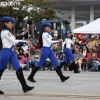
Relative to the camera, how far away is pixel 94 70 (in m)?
18.8

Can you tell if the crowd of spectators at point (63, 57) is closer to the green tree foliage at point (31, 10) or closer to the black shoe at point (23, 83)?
the black shoe at point (23, 83)

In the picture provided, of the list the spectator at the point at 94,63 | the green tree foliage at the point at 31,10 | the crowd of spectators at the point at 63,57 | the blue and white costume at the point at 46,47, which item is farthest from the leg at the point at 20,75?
the green tree foliage at the point at 31,10

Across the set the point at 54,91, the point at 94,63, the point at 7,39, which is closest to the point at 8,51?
the point at 7,39

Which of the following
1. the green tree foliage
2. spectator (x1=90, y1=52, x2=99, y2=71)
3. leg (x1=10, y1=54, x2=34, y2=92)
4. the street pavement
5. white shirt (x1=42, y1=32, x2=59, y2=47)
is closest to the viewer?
the street pavement

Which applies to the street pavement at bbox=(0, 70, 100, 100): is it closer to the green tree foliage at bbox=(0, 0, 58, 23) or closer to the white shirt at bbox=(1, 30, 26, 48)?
the white shirt at bbox=(1, 30, 26, 48)

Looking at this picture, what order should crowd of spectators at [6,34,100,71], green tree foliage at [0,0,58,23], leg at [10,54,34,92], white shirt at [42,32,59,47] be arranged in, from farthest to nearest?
1. green tree foliage at [0,0,58,23]
2. crowd of spectators at [6,34,100,71]
3. white shirt at [42,32,59,47]
4. leg at [10,54,34,92]

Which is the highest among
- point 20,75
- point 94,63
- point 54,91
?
point 20,75

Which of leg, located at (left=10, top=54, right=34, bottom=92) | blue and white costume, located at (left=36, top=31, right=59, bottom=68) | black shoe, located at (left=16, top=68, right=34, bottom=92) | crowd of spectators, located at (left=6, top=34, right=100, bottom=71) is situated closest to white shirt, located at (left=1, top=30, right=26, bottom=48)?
leg, located at (left=10, top=54, right=34, bottom=92)

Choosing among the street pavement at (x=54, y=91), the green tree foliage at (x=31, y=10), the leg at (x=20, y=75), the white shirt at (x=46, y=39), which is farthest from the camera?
the green tree foliage at (x=31, y=10)

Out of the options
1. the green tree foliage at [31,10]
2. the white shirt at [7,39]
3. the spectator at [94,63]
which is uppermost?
the green tree foliage at [31,10]

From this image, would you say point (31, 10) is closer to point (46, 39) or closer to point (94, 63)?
point (94, 63)

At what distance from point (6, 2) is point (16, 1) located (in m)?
0.81

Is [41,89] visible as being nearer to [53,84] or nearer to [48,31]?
[53,84]

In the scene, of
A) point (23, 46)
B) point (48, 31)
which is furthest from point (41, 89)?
point (23, 46)
